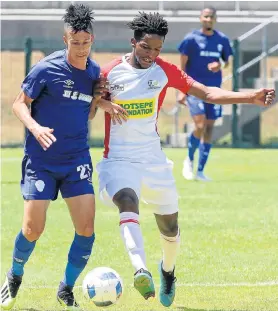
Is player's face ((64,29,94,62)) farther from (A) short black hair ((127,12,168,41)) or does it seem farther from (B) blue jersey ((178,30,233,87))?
(B) blue jersey ((178,30,233,87))

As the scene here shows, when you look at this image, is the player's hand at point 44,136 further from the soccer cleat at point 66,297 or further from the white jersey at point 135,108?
the soccer cleat at point 66,297

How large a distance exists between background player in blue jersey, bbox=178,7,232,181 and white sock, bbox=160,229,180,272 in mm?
7631

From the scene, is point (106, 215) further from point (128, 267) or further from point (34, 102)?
point (34, 102)

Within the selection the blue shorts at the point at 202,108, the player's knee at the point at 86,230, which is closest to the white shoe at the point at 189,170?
the blue shorts at the point at 202,108

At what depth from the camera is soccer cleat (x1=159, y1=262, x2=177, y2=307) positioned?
26.0 ft

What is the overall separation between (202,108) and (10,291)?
844 centimetres

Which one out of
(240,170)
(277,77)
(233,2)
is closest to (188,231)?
(240,170)

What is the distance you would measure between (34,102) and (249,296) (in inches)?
→ 89.3

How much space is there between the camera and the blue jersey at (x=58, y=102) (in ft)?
24.4

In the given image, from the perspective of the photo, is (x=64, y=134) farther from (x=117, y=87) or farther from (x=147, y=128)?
(x=147, y=128)

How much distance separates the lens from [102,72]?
26.1ft

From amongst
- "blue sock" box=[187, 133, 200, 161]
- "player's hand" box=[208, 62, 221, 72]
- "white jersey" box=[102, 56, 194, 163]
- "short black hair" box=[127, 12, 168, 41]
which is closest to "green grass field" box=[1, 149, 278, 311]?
"blue sock" box=[187, 133, 200, 161]

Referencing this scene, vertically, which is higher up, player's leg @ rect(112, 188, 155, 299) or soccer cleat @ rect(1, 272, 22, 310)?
player's leg @ rect(112, 188, 155, 299)

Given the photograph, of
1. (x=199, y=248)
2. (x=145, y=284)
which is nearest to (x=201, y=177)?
(x=199, y=248)
